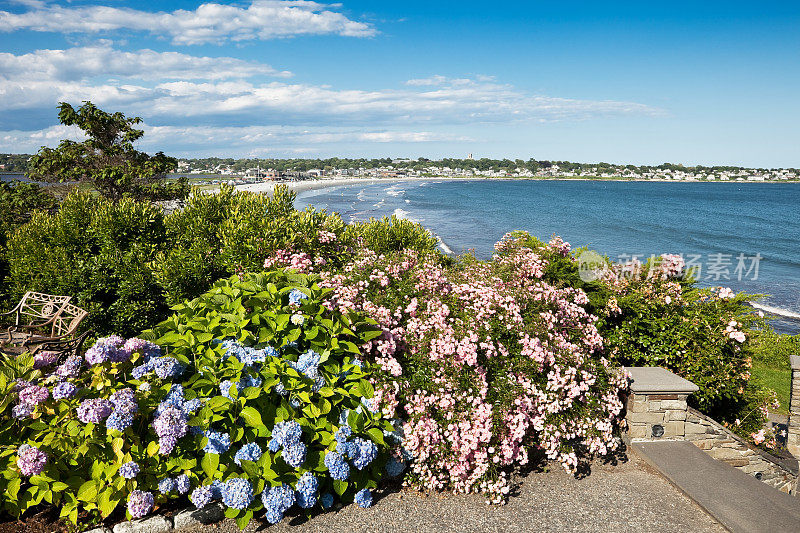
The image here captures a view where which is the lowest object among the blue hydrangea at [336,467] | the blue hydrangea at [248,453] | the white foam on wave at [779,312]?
the white foam on wave at [779,312]

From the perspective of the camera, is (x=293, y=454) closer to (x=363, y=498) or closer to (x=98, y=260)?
(x=363, y=498)

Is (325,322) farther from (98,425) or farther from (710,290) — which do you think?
(710,290)

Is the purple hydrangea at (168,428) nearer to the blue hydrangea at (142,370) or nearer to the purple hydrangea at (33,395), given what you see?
the blue hydrangea at (142,370)

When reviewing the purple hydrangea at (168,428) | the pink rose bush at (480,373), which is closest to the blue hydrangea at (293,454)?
the purple hydrangea at (168,428)

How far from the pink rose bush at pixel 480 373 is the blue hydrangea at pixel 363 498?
537 mm

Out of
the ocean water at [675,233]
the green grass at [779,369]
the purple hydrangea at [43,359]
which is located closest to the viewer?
the purple hydrangea at [43,359]

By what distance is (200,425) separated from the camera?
421 centimetres

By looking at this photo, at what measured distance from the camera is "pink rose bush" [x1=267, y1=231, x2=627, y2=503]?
16.2 ft

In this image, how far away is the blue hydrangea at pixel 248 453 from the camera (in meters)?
4.17

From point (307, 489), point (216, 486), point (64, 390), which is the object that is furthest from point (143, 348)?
point (307, 489)

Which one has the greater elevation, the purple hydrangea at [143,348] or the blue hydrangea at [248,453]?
the purple hydrangea at [143,348]

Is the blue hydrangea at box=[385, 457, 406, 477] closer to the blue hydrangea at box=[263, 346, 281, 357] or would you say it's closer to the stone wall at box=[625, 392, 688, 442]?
the blue hydrangea at box=[263, 346, 281, 357]

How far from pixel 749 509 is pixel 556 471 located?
1.82 metres

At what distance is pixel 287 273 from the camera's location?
6.06 m
